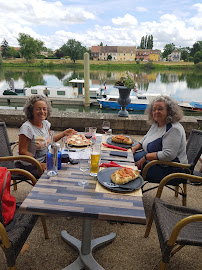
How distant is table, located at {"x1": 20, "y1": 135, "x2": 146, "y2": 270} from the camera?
1137mm

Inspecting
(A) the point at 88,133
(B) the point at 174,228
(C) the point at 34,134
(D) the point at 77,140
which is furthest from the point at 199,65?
(B) the point at 174,228

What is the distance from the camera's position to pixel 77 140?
2137mm

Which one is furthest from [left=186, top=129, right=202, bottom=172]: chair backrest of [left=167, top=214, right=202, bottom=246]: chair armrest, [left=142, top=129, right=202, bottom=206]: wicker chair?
[left=167, top=214, right=202, bottom=246]: chair armrest

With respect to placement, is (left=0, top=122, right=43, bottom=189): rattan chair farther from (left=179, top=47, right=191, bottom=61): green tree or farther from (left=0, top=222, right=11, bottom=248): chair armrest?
(left=179, top=47, right=191, bottom=61): green tree

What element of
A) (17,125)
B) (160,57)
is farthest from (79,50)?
(17,125)

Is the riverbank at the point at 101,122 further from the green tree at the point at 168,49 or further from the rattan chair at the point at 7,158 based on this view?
the green tree at the point at 168,49

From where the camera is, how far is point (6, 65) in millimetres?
46406

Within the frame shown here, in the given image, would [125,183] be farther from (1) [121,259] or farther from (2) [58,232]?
(2) [58,232]

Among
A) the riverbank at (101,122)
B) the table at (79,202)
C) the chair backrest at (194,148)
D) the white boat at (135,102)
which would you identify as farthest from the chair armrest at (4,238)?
the white boat at (135,102)

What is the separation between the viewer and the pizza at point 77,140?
207 cm

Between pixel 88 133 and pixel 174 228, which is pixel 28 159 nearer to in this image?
pixel 88 133

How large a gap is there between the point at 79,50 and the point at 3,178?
173 ft

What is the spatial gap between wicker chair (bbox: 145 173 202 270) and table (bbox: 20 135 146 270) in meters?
0.33

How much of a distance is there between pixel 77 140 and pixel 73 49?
52.2 metres
